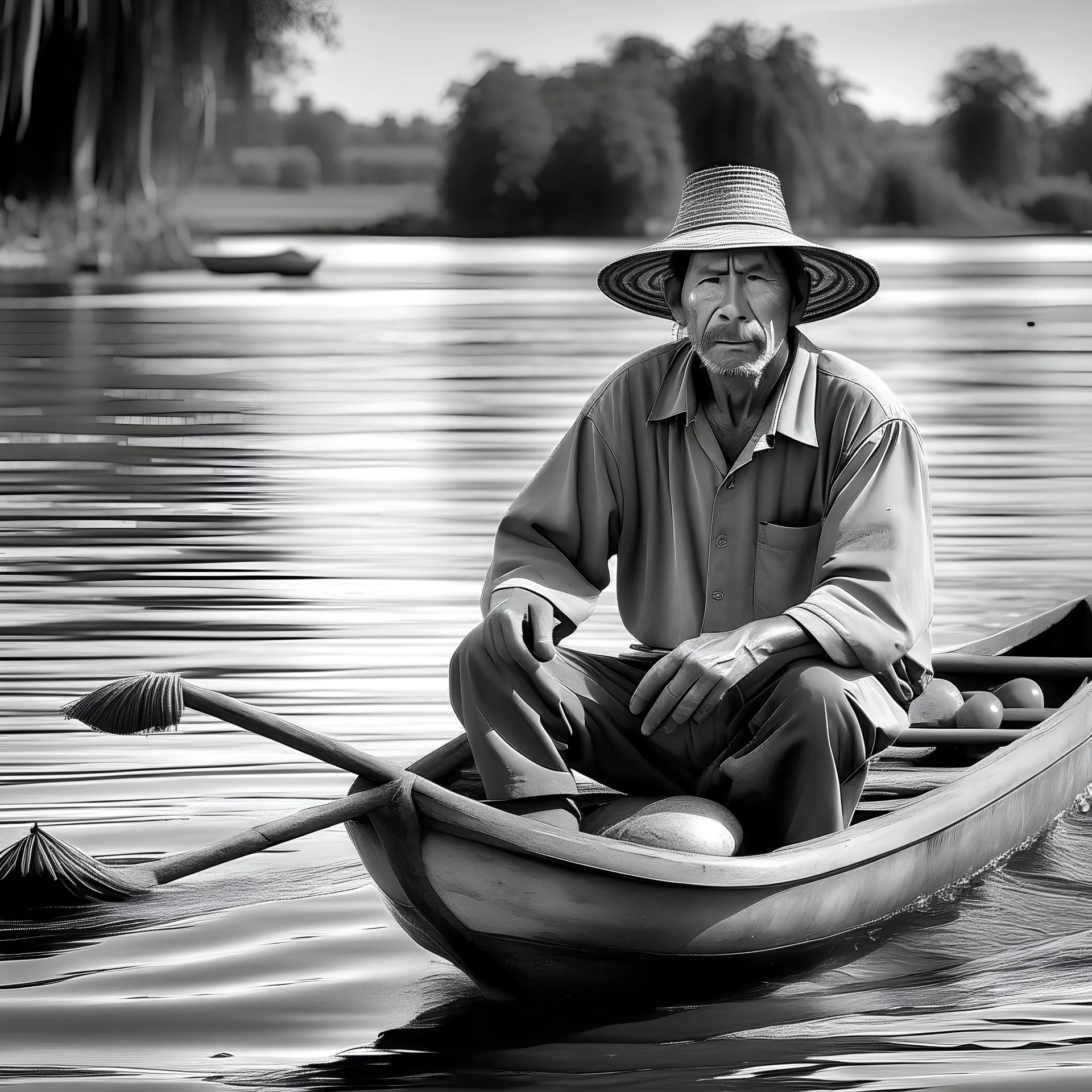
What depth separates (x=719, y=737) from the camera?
4.00 m

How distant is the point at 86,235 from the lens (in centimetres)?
3916

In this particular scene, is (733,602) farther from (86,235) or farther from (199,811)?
(86,235)

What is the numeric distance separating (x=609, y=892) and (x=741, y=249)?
1395 mm

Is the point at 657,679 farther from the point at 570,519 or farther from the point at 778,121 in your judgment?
the point at 778,121

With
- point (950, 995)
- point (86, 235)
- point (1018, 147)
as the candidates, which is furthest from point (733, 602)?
point (1018, 147)

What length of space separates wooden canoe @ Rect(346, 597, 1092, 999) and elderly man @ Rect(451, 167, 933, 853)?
0.52 feet

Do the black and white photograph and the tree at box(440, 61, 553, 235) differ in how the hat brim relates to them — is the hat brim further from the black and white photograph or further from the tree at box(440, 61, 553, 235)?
the tree at box(440, 61, 553, 235)

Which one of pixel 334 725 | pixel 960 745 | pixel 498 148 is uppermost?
pixel 498 148

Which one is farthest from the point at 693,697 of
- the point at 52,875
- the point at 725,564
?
the point at 52,875

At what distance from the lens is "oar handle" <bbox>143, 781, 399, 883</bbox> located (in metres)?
3.39

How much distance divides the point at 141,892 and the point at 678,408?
1482mm

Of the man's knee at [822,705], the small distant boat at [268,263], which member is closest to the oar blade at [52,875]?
the man's knee at [822,705]

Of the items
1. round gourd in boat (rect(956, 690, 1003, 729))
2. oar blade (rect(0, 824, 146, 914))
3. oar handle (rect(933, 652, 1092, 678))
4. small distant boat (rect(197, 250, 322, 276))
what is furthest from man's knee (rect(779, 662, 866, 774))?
small distant boat (rect(197, 250, 322, 276))

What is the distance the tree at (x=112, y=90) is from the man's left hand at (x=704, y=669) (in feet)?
65.3
